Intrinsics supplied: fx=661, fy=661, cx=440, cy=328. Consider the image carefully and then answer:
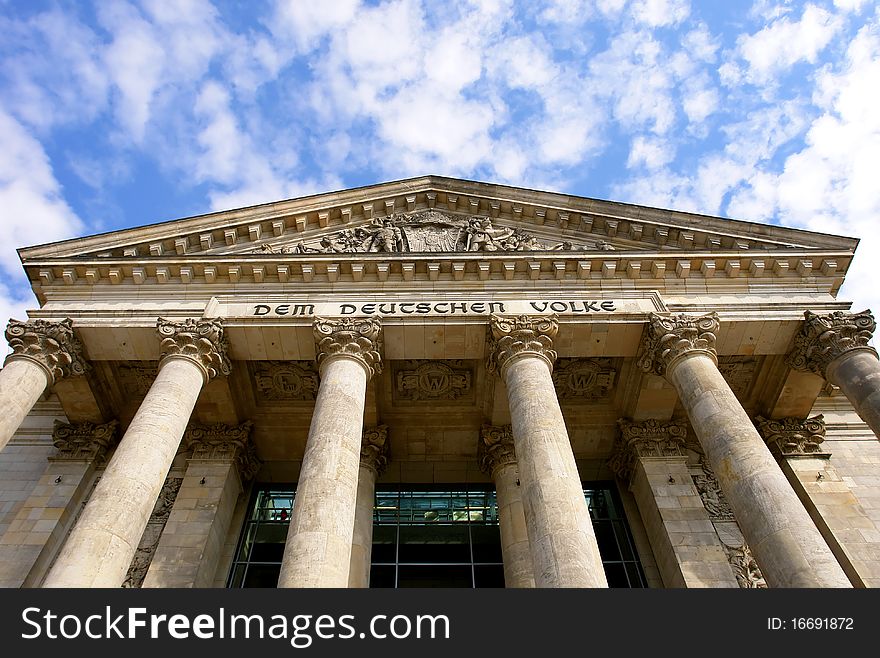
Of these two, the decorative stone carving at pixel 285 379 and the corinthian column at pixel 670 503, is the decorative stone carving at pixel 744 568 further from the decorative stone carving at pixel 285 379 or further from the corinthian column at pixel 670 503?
the decorative stone carving at pixel 285 379

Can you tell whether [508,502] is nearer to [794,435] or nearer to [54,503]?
[794,435]

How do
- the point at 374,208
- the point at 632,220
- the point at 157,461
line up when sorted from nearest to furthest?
the point at 157,461, the point at 632,220, the point at 374,208

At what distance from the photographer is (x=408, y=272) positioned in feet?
59.8

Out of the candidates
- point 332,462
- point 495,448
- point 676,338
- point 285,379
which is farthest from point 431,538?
point 676,338

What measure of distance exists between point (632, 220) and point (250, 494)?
14.1m

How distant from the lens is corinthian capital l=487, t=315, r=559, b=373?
16047 millimetres

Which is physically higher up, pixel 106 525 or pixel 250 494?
pixel 250 494

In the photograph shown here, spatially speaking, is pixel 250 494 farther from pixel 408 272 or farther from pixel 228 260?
pixel 408 272

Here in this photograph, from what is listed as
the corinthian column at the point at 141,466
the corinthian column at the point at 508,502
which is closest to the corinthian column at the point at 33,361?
the corinthian column at the point at 141,466

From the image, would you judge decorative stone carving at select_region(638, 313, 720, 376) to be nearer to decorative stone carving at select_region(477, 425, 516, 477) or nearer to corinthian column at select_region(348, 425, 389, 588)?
decorative stone carving at select_region(477, 425, 516, 477)

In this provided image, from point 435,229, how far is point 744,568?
1264 centimetres

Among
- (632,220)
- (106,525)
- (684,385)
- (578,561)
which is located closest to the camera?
(578,561)

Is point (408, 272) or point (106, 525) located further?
point (408, 272)
